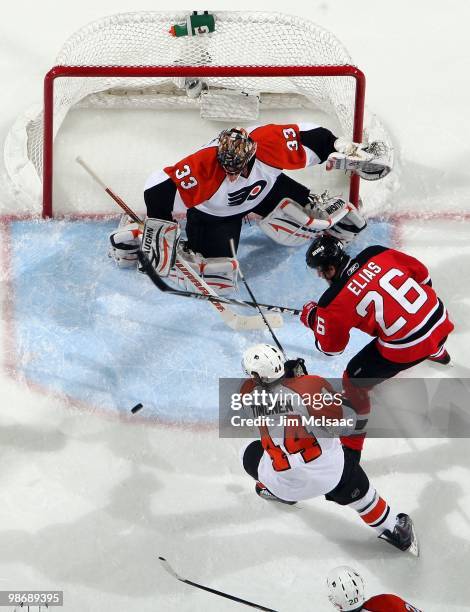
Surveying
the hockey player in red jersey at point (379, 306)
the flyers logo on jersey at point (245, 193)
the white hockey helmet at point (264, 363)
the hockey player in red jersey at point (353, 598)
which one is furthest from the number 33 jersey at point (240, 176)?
the hockey player in red jersey at point (353, 598)

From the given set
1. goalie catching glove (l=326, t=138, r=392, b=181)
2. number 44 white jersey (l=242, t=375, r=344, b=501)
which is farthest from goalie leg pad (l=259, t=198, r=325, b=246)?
number 44 white jersey (l=242, t=375, r=344, b=501)

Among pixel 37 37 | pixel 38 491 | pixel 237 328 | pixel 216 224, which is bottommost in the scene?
pixel 38 491

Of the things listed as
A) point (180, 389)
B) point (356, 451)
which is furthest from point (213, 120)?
point (356, 451)

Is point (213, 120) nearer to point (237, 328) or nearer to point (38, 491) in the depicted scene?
point (237, 328)

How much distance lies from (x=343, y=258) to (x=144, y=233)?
36.3 inches

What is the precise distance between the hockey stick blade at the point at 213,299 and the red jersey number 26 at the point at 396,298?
677 millimetres

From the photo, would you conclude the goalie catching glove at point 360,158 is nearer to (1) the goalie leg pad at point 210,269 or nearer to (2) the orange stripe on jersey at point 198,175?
(2) the orange stripe on jersey at point 198,175

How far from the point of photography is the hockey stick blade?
4574 millimetres

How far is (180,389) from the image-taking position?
4.51m

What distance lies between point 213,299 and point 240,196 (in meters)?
0.44

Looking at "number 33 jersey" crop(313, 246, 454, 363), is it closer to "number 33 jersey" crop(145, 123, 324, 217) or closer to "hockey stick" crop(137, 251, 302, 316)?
"hockey stick" crop(137, 251, 302, 316)

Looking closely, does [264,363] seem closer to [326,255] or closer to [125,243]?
[326,255]

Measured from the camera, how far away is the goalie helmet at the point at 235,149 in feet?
14.1

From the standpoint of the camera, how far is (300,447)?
3711 mm
